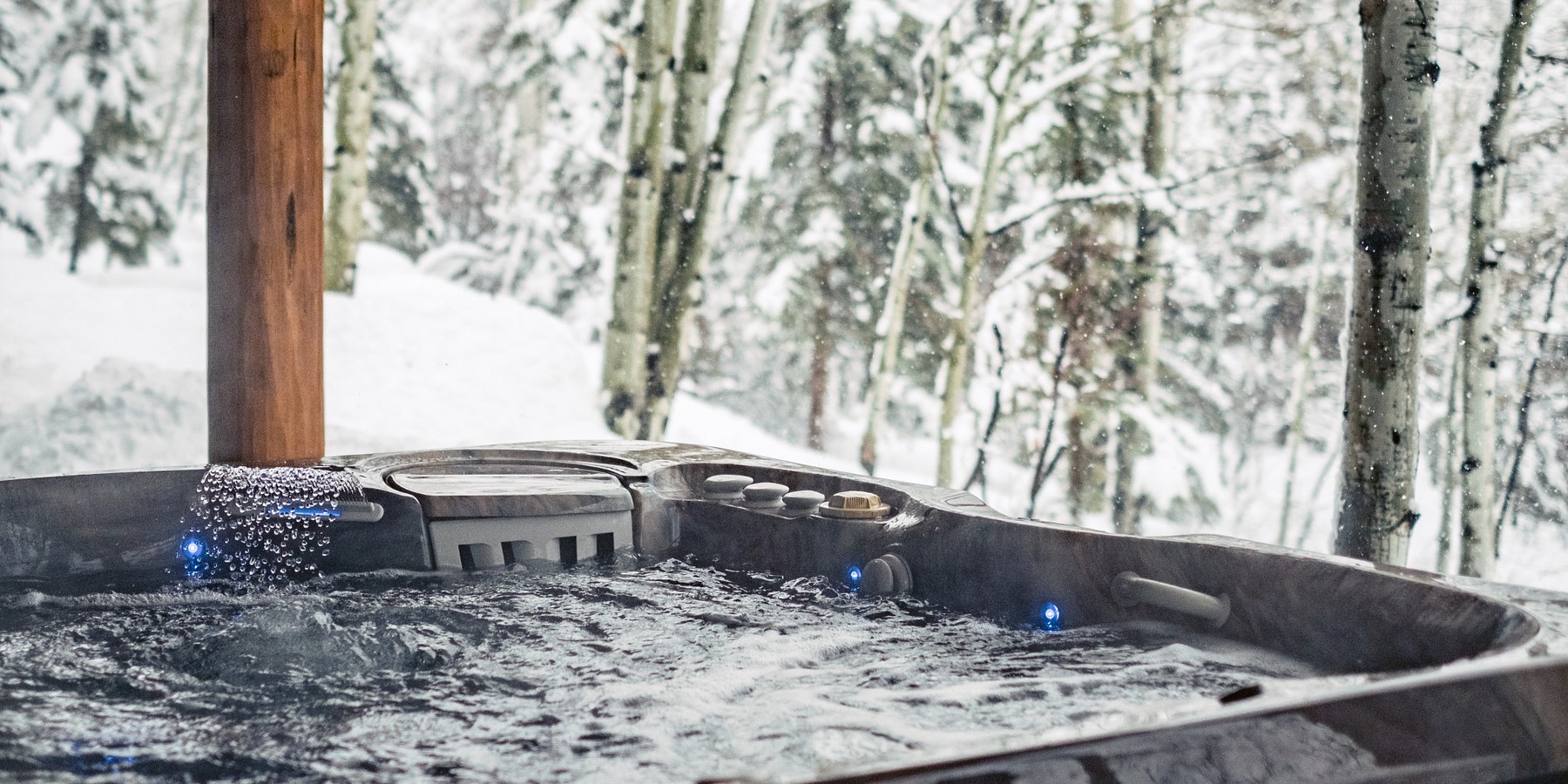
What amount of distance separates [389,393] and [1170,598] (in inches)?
213

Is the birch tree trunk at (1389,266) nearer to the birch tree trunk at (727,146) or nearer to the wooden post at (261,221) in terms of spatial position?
the wooden post at (261,221)

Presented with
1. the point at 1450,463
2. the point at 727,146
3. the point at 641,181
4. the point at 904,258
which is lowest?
the point at 1450,463

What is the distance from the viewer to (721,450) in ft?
9.76

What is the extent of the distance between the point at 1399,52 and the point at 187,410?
17.6ft

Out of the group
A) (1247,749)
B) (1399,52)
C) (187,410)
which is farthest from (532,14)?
(1247,749)

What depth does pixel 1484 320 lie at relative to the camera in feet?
13.0

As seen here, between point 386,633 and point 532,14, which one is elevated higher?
point 532,14

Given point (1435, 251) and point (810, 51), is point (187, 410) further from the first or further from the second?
point (1435, 251)

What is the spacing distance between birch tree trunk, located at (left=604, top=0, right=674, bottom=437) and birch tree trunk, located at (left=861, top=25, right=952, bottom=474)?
1.27 meters

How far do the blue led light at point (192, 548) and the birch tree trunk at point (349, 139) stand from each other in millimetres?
4823

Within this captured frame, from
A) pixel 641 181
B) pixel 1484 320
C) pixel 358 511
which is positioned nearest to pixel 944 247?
pixel 641 181

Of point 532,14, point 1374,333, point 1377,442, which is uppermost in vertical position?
point 532,14

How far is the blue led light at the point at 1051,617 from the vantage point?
1.97 meters

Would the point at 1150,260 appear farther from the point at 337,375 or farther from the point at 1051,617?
the point at 1051,617
